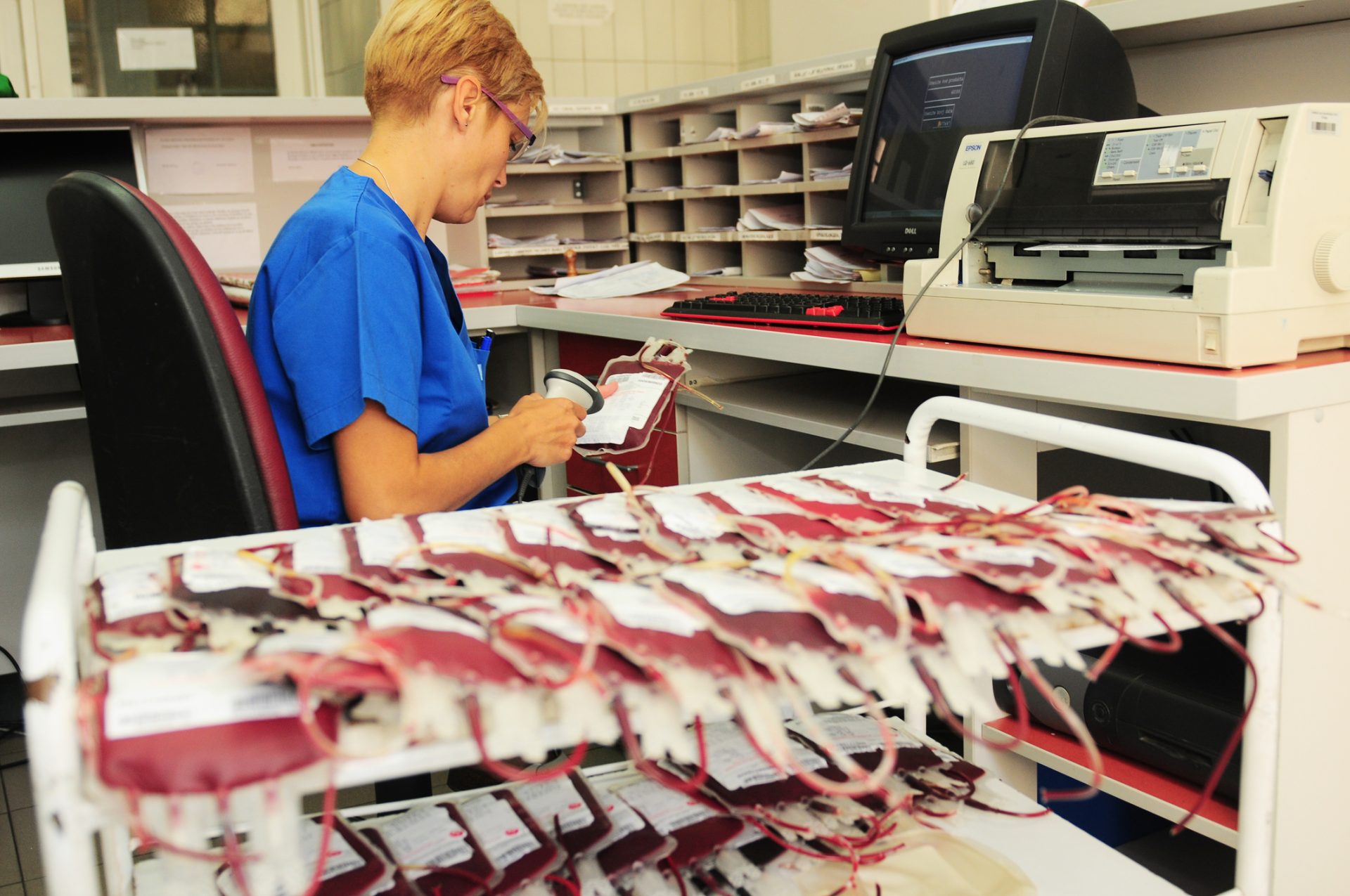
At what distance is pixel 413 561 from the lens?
677 mm

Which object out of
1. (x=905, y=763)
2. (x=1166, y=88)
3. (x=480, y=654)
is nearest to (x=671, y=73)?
(x=1166, y=88)

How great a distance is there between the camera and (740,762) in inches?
37.3

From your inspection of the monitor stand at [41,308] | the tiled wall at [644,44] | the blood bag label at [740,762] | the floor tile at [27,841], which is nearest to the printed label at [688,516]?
the blood bag label at [740,762]

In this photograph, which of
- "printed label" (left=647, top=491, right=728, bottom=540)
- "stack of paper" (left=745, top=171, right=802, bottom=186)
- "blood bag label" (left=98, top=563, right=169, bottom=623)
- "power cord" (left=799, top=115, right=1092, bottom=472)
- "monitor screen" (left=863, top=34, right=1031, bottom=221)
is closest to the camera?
"blood bag label" (left=98, top=563, right=169, bottom=623)

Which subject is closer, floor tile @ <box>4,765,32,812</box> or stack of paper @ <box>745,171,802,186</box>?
floor tile @ <box>4,765,32,812</box>

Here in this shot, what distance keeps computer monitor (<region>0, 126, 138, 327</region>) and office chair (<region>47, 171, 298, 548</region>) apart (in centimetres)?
154

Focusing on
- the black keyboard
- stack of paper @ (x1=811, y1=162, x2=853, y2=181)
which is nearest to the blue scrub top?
the black keyboard

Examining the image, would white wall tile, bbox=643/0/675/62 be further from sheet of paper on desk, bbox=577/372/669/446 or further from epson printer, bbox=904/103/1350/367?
sheet of paper on desk, bbox=577/372/669/446

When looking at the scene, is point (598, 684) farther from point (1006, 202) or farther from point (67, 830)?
point (1006, 202)

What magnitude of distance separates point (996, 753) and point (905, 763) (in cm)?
61

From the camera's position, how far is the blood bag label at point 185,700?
480 mm

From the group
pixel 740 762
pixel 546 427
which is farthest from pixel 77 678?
pixel 546 427

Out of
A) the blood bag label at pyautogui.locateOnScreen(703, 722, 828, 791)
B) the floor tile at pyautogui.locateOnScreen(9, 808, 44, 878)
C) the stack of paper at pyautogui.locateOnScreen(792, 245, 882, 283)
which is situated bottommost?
the floor tile at pyautogui.locateOnScreen(9, 808, 44, 878)

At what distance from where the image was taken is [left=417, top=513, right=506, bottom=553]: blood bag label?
2.34 ft
